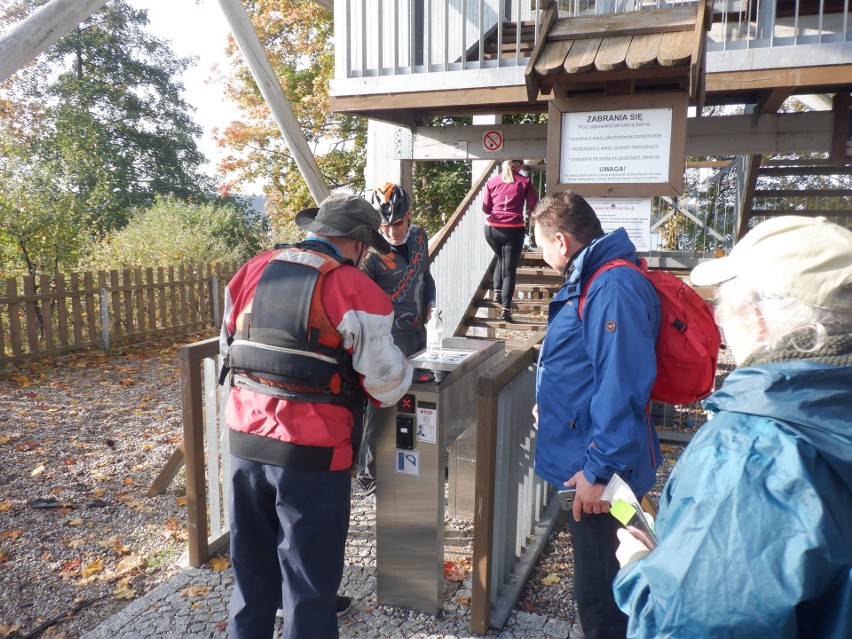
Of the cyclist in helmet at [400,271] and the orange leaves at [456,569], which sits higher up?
the cyclist in helmet at [400,271]

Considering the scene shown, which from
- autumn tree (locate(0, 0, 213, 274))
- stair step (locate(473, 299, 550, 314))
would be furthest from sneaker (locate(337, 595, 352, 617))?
autumn tree (locate(0, 0, 213, 274))

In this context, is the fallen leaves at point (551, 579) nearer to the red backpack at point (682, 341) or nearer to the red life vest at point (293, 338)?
the red backpack at point (682, 341)

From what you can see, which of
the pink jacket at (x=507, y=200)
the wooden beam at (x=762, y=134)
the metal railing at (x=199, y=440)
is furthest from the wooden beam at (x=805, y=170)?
the metal railing at (x=199, y=440)

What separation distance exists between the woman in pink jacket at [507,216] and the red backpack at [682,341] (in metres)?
5.01

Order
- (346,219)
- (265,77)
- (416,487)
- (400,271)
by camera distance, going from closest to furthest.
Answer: (346,219)
(416,487)
(400,271)
(265,77)

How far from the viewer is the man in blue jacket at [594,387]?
7.11 ft

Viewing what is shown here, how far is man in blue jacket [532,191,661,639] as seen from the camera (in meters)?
2.17

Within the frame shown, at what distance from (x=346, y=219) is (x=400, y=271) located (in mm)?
1564

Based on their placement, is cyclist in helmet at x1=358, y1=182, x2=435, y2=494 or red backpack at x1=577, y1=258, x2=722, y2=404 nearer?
red backpack at x1=577, y1=258, x2=722, y2=404

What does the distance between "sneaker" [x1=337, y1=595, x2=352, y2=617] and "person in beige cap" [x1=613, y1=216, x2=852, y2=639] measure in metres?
2.20

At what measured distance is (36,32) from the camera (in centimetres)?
498

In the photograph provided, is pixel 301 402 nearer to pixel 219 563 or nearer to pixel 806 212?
pixel 219 563

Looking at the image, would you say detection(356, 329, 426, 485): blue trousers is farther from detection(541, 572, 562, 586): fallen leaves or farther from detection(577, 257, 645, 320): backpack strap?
detection(577, 257, 645, 320): backpack strap

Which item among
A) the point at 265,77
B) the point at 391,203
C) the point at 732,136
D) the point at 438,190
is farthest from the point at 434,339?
the point at 438,190
